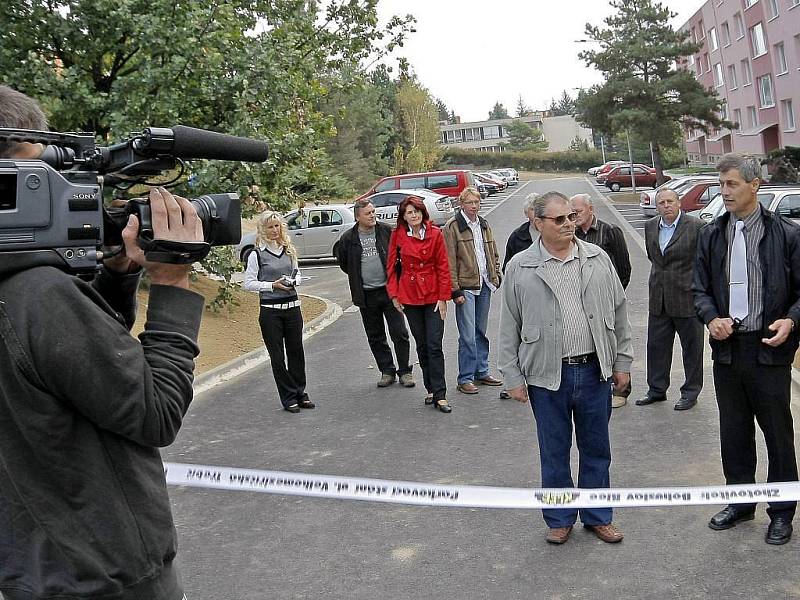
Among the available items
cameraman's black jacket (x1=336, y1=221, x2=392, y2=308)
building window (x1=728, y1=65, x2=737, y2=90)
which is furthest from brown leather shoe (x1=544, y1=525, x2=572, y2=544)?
building window (x1=728, y1=65, x2=737, y2=90)

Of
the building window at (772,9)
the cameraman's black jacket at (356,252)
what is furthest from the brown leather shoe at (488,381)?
the building window at (772,9)

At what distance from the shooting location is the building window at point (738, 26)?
5119 cm

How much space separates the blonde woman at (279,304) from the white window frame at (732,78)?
52482 mm

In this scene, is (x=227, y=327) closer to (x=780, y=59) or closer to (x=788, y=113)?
(x=788, y=113)

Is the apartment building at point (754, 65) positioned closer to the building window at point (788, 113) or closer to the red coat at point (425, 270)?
the building window at point (788, 113)

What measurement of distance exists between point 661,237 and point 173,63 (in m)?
7.16

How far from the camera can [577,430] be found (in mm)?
4969

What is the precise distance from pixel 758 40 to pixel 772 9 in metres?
4.59

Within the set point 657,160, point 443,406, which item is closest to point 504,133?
point 657,160

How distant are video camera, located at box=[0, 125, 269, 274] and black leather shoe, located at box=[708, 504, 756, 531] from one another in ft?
12.4

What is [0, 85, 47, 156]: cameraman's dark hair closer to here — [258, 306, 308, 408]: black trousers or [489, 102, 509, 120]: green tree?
[258, 306, 308, 408]: black trousers

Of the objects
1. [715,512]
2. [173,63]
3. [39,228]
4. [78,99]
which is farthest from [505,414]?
[78,99]

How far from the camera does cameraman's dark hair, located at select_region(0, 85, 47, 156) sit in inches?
77.1

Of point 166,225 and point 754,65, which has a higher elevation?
point 754,65
